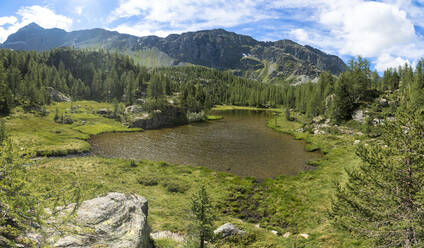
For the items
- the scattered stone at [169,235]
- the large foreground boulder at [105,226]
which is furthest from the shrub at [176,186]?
the large foreground boulder at [105,226]

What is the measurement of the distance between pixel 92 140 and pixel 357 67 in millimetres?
117541

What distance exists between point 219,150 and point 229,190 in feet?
87.6

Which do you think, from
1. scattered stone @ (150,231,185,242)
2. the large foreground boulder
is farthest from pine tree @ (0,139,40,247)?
scattered stone @ (150,231,185,242)

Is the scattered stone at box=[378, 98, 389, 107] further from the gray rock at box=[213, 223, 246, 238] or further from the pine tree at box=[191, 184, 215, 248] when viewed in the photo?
the pine tree at box=[191, 184, 215, 248]

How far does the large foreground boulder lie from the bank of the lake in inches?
103

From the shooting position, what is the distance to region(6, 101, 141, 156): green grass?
182 ft

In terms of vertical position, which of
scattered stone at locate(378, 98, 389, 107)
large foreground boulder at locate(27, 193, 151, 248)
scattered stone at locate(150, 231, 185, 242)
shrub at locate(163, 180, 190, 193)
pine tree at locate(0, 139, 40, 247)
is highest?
scattered stone at locate(378, 98, 389, 107)

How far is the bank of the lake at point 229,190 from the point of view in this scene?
2286 centimetres

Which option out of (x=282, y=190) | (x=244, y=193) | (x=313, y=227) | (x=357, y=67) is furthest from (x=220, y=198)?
(x=357, y=67)

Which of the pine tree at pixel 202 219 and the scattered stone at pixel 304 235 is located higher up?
the pine tree at pixel 202 219

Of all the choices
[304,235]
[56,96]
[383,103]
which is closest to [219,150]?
[304,235]

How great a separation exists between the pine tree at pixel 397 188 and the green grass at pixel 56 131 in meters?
43.4

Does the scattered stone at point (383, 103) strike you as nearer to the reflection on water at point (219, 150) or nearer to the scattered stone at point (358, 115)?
the scattered stone at point (358, 115)

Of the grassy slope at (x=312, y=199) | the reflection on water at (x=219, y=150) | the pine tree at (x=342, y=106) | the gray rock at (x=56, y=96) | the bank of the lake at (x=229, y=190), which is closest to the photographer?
the grassy slope at (x=312, y=199)
